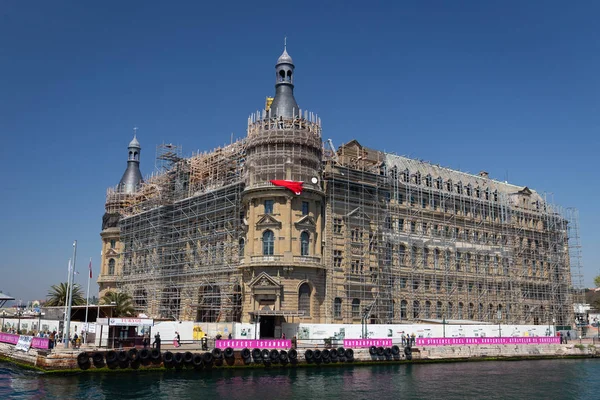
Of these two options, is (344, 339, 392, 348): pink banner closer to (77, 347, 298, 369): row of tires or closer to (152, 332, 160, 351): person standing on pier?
(77, 347, 298, 369): row of tires

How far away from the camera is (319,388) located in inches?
1881

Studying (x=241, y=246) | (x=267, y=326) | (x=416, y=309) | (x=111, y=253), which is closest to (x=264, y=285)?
(x=267, y=326)

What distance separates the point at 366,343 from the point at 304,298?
1143cm

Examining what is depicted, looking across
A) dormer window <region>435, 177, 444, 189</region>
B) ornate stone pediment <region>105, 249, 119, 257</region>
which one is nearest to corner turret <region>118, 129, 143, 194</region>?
ornate stone pediment <region>105, 249, 119, 257</region>

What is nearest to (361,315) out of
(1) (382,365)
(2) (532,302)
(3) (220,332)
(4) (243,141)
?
(1) (382,365)

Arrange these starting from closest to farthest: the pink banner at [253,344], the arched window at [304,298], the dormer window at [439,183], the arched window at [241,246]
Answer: the pink banner at [253,344] < the arched window at [304,298] < the arched window at [241,246] < the dormer window at [439,183]

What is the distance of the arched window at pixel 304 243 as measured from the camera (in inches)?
2899

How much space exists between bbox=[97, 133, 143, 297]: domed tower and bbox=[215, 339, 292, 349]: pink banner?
55.4m

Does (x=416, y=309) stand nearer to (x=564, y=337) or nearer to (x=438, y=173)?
(x=564, y=337)

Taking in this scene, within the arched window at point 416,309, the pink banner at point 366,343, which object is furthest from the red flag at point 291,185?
the arched window at point 416,309

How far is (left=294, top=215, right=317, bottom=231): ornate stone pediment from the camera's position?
2891 inches

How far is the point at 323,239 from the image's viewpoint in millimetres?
76000

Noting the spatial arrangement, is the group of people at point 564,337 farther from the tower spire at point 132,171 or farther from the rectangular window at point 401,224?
the tower spire at point 132,171

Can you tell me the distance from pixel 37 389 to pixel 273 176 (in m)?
38.3
